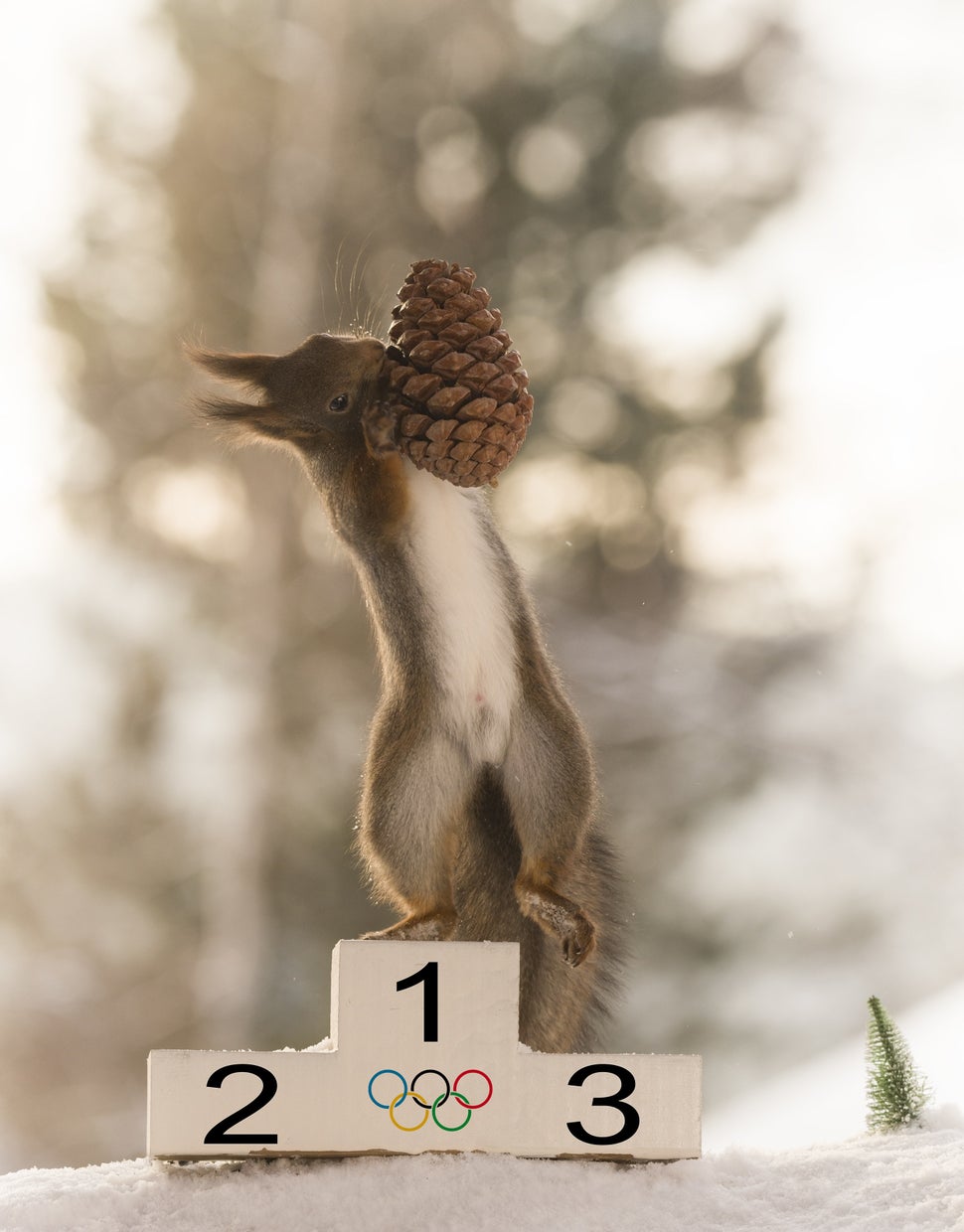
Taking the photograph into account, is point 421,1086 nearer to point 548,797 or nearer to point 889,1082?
point 548,797

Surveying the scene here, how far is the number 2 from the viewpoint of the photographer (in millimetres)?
898

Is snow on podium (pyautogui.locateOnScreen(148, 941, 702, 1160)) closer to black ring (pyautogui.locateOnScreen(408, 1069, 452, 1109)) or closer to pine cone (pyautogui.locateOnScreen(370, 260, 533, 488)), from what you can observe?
black ring (pyautogui.locateOnScreen(408, 1069, 452, 1109))

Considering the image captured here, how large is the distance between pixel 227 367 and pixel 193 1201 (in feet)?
1.95

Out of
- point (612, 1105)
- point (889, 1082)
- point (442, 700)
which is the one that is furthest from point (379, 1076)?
point (889, 1082)

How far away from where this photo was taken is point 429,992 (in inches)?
36.0

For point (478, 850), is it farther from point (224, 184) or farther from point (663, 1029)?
point (224, 184)

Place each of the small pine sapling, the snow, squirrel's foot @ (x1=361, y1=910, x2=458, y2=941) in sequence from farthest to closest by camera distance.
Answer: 1. the small pine sapling
2. squirrel's foot @ (x1=361, y1=910, x2=458, y2=941)
3. the snow

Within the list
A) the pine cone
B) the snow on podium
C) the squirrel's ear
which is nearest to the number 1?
the snow on podium

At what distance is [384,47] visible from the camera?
2.63m

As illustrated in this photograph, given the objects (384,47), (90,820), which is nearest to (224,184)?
(384,47)

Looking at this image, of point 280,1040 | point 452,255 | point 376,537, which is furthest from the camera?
point 452,255

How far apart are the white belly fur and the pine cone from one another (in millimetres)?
41

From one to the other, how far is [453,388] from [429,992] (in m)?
0.42

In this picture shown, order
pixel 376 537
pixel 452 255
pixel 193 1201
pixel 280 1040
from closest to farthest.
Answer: pixel 193 1201
pixel 376 537
pixel 280 1040
pixel 452 255
